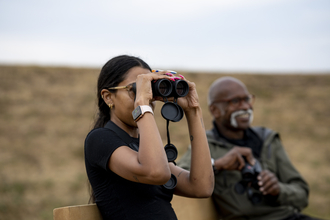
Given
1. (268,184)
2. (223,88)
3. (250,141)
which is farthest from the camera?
(223,88)

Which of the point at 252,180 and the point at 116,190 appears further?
the point at 252,180

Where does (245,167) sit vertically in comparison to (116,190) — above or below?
below

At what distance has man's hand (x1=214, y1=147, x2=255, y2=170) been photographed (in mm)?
3518

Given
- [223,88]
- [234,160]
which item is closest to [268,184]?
[234,160]

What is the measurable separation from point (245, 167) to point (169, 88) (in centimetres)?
182

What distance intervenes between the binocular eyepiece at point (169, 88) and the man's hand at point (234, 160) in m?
1.63

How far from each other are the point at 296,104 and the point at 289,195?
65.0 feet

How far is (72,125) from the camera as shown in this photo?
56.3 ft

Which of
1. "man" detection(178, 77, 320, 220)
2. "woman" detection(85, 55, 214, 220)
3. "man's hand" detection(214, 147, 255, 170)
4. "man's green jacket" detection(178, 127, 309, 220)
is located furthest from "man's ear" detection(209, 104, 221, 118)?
"woman" detection(85, 55, 214, 220)

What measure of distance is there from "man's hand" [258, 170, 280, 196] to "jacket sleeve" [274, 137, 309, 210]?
0.35ft

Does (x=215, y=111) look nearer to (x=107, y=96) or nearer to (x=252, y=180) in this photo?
(x=252, y=180)

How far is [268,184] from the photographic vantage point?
3475 mm

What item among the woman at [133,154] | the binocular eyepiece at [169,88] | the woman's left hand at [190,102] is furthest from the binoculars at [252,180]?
the binocular eyepiece at [169,88]

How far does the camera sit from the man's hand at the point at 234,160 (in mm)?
3518
